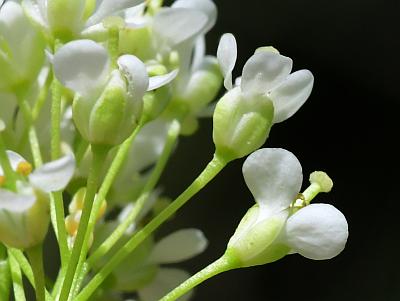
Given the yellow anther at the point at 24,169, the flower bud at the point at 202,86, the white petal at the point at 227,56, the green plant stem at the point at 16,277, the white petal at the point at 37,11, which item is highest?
the white petal at the point at 37,11

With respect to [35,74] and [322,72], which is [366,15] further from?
[35,74]

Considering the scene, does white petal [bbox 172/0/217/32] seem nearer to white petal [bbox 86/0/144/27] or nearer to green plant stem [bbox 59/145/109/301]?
white petal [bbox 86/0/144/27]

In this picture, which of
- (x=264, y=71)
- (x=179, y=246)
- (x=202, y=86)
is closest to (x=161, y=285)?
(x=179, y=246)

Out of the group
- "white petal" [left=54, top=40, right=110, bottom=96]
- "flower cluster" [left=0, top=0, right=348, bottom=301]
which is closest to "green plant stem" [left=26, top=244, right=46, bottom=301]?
"flower cluster" [left=0, top=0, right=348, bottom=301]

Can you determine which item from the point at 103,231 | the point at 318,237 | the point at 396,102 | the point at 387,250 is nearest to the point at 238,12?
the point at 396,102

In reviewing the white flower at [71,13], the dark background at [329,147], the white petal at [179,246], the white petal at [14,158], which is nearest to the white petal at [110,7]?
the white flower at [71,13]

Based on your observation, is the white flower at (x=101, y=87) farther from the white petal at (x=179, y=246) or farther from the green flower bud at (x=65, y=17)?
the white petal at (x=179, y=246)
